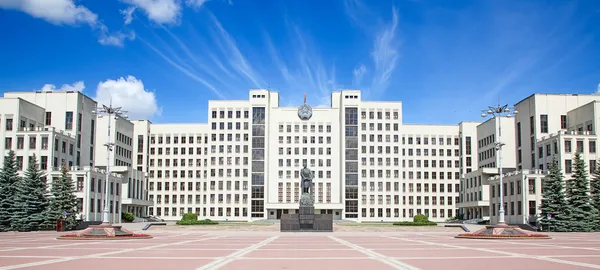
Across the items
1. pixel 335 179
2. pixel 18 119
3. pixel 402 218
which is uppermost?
pixel 18 119

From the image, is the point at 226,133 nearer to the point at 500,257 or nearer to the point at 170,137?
the point at 170,137

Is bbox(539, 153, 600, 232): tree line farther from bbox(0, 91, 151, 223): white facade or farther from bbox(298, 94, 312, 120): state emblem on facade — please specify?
bbox(298, 94, 312, 120): state emblem on facade

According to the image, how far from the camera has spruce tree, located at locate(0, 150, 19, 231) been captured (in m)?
50.6

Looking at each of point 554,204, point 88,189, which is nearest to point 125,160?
point 88,189

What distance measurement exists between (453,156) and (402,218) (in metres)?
15.4

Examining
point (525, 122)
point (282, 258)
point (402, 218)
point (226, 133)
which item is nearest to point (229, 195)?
point (226, 133)

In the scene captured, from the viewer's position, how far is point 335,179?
102125 millimetres

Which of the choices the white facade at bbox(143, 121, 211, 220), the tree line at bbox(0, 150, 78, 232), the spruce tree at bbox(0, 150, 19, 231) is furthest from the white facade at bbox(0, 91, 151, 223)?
the white facade at bbox(143, 121, 211, 220)

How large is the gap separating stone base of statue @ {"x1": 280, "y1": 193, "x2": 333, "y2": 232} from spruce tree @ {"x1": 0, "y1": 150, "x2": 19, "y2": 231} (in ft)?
80.2

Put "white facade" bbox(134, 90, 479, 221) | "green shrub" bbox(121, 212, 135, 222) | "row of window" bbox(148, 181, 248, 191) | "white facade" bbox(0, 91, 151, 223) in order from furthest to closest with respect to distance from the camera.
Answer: "row of window" bbox(148, 181, 248, 191) < "white facade" bbox(134, 90, 479, 221) < "green shrub" bbox(121, 212, 135, 222) < "white facade" bbox(0, 91, 151, 223)

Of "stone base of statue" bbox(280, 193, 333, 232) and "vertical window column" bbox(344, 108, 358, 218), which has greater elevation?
"vertical window column" bbox(344, 108, 358, 218)

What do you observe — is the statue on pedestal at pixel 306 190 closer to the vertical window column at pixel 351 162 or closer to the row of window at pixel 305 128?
the vertical window column at pixel 351 162

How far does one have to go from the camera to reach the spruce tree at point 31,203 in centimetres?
5059

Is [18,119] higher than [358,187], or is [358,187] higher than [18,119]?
[18,119]
